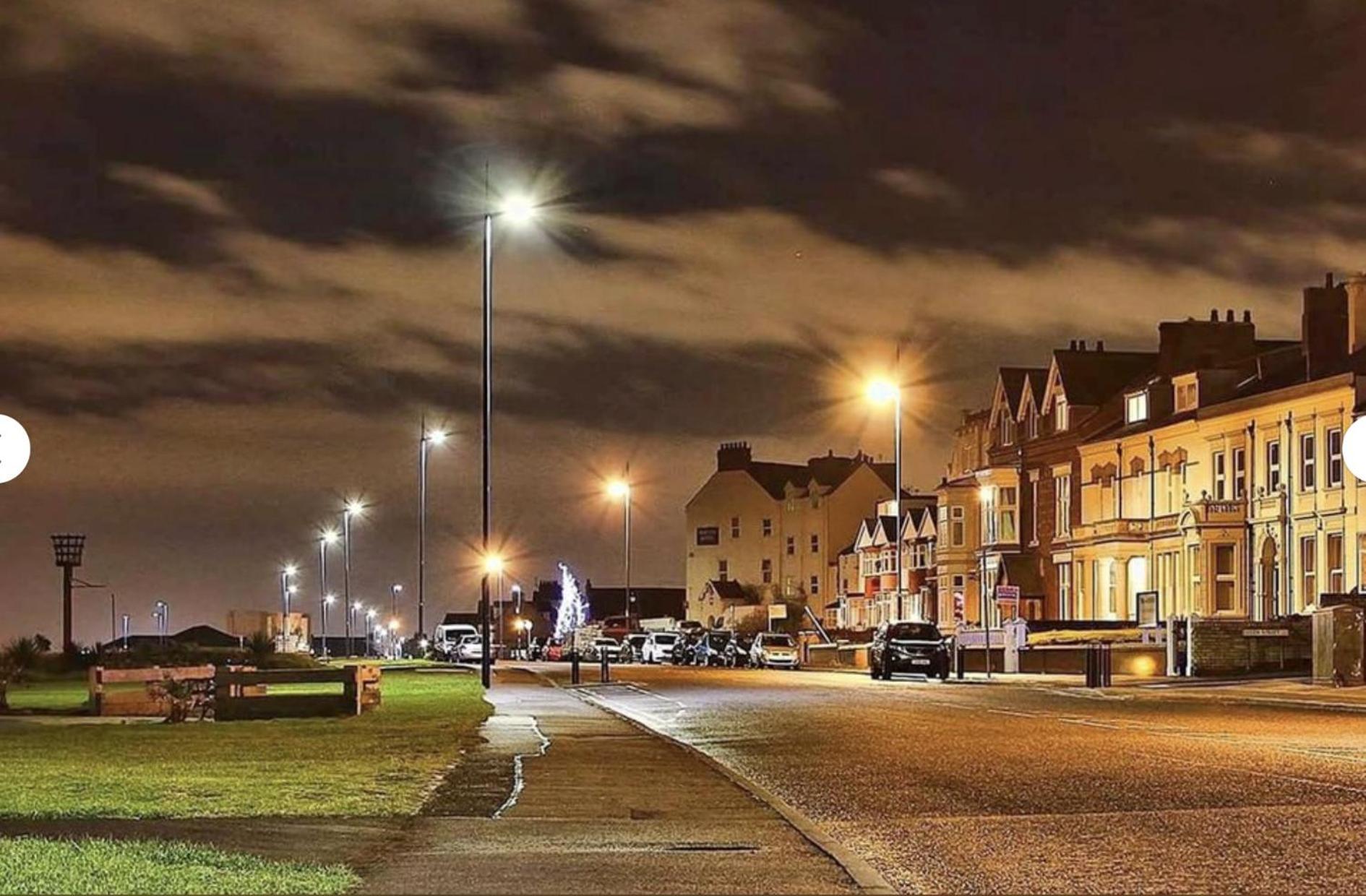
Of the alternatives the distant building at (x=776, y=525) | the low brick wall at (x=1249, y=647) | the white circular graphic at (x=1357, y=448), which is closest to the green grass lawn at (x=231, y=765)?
the white circular graphic at (x=1357, y=448)

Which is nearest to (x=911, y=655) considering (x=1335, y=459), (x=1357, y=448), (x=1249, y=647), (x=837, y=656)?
(x=1249, y=647)

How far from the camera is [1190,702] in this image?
3878 centimetres

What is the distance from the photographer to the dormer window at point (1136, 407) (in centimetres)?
7356

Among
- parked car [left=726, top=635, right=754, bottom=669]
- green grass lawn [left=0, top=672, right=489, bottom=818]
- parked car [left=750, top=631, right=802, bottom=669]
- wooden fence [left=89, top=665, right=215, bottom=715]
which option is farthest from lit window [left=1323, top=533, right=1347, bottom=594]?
wooden fence [left=89, top=665, right=215, bottom=715]

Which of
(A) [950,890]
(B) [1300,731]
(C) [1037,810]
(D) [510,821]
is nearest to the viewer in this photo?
(A) [950,890]

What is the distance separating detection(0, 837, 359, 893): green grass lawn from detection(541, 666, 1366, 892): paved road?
137 inches

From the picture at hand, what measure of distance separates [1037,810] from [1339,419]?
4518 centimetres

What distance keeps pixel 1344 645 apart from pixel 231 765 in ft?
97.3

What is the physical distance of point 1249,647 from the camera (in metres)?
53.2

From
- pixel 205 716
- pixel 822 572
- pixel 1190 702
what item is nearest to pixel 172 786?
pixel 205 716

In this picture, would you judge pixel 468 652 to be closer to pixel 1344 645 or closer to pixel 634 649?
pixel 634 649

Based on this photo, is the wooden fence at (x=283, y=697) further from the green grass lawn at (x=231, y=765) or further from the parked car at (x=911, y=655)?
the parked car at (x=911, y=655)

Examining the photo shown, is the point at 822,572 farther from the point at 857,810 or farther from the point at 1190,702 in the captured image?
the point at 857,810

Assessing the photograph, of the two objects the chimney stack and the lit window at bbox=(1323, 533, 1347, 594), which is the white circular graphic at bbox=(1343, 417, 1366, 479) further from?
the chimney stack
